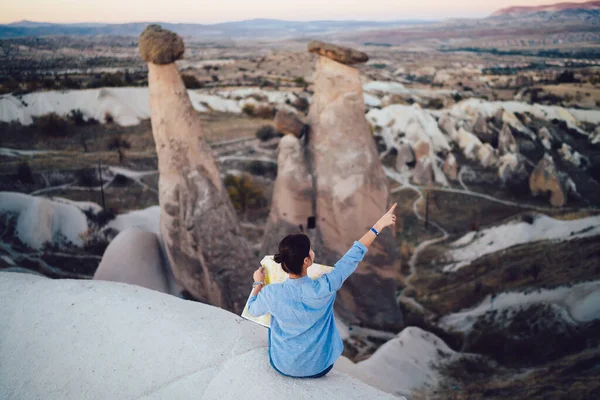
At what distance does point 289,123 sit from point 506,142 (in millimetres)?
10249

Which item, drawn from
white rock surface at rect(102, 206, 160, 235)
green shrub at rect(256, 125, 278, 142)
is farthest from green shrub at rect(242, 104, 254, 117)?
white rock surface at rect(102, 206, 160, 235)

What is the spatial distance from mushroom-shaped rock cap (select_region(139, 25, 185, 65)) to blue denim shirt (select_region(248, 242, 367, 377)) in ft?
12.0

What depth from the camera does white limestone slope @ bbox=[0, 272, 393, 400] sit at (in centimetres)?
192

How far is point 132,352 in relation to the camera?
2.13 m

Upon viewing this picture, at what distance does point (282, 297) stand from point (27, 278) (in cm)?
171

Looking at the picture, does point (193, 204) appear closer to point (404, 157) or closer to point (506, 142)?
point (404, 157)

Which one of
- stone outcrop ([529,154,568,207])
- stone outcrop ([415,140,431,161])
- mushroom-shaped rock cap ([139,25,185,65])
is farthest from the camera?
stone outcrop ([415,140,431,161])

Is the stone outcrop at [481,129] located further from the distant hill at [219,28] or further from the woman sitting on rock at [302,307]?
the woman sitting on rock at [302,307]

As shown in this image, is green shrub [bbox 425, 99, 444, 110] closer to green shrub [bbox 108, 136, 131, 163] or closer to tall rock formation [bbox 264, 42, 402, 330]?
green shrub [bbox 108, 136, 131, 163]

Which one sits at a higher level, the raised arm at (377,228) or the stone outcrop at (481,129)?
the raised arm at (377,228)

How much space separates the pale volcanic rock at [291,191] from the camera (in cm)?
605

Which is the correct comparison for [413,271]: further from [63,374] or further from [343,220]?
[63,374]

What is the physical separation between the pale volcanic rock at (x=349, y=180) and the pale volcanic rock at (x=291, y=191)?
6.0 inches

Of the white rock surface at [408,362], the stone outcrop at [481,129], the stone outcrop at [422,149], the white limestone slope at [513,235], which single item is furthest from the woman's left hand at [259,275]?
the stone outcrop at [481,129]
